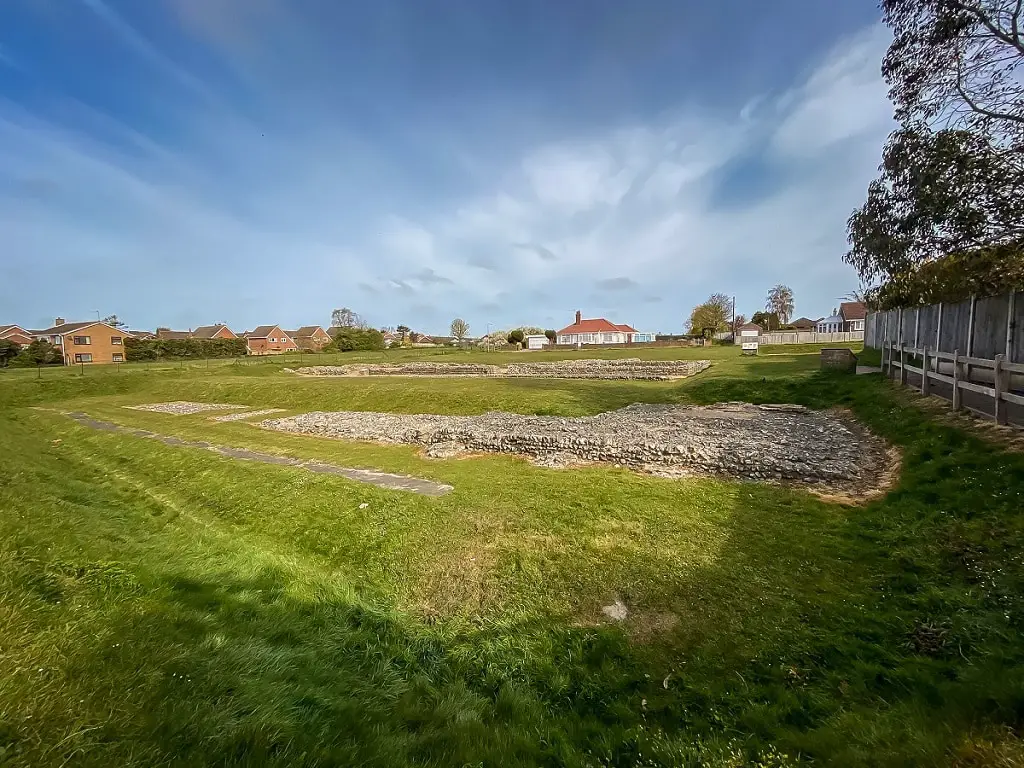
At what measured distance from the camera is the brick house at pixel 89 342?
198 feet

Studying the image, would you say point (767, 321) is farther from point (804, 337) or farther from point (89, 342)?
point (89, 342)

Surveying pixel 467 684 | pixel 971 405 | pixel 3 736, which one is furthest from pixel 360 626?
pixel 971 405

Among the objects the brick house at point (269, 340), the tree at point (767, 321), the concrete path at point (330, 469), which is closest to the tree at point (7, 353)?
the brick house at point (269, 340)

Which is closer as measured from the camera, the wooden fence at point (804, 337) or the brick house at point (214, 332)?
the wooden fence at point (804, 337)

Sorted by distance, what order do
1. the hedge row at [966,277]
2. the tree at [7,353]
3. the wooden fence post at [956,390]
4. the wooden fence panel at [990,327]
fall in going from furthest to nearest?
the tree at [7,353] → the hedge row at [966,277] → the wooden fence panel at [990,327] → the wooden fence post at [956,390]

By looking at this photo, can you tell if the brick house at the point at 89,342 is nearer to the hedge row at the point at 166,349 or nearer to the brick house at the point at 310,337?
the hedge row at the point at 166,349

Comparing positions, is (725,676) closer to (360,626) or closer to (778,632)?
(778,632)

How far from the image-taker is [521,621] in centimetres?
530

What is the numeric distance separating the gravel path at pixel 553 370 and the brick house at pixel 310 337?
210 ft

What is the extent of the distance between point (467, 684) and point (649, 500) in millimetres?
5121

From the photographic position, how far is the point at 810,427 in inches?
503

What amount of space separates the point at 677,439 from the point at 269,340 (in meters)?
102

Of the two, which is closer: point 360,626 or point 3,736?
point 3,736

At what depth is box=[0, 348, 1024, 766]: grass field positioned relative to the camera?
8.92 ft
